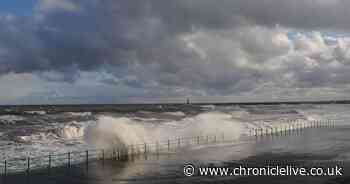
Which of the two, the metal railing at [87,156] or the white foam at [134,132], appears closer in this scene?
the metal railing at [87,156]

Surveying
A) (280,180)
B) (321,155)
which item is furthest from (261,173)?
(321,155)

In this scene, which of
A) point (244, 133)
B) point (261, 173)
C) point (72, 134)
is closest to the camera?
point (261, 173)

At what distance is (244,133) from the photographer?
56.4m

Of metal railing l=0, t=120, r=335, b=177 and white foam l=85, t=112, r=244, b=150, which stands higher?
white foam l=85, t=112, r=244, b=150

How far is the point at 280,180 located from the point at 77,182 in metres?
10.8

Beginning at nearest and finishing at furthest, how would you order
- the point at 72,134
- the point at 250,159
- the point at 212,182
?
the point at 212,182 → the point at 250,159 → the point at 72,134

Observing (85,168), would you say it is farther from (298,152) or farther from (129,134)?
(298,152)

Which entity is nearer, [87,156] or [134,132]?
[87,156]

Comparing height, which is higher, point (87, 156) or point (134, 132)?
point (134, 132)

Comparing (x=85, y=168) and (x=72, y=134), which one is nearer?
(x=85, y=168)

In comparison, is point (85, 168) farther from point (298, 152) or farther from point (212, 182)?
point (298, 152)

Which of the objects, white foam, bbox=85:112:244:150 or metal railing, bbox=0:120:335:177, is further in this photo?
white foam, bbox=85:112:244:150

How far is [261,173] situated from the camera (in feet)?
83.0

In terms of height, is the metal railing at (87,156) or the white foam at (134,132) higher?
the white foam at (134,132)
